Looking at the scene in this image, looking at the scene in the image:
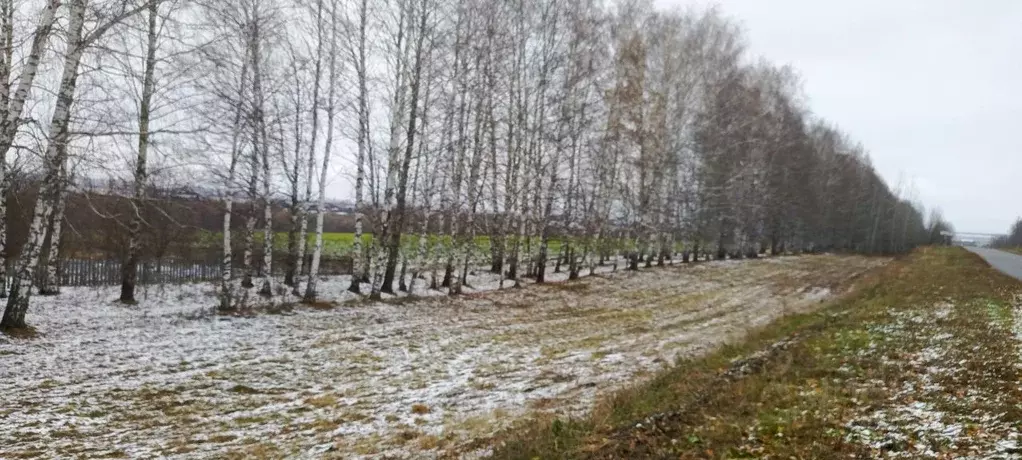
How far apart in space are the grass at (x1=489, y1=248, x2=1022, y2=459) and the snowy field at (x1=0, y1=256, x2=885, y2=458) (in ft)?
3.16

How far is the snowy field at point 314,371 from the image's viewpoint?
6.60 meters

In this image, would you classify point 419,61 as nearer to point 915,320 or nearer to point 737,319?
point 737,319

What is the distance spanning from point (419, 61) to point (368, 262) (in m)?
10.4

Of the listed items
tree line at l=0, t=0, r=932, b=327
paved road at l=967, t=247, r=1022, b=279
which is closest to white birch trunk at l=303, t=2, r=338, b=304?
tree line at l=0, t=0, r=932, b=327

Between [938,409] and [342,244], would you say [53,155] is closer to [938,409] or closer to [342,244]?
[938,409]

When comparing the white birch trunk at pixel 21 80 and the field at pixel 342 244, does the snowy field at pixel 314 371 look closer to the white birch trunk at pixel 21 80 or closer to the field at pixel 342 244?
the white birch trunk at pixel 21 80

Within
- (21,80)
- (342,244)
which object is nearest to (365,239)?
(342,244)

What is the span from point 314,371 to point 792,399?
7.24 metres

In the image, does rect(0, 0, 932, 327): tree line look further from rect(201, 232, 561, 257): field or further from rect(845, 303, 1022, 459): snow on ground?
rect(845, 303, 1022, 459): snow on ground

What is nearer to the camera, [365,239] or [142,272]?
[142,272]

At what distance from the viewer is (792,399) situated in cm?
639

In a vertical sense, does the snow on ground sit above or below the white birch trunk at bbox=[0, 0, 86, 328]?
below

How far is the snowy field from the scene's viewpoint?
6602mm

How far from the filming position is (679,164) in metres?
31.2
